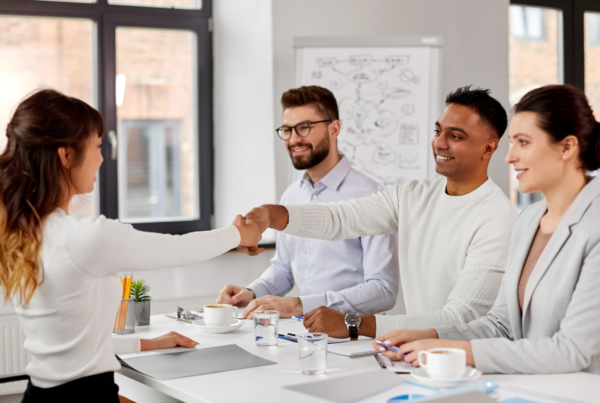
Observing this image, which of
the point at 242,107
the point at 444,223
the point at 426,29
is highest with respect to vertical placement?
the point at 426,29

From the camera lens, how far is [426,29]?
164 inches

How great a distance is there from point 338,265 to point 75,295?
56.0 inches

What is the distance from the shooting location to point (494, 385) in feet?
4.29

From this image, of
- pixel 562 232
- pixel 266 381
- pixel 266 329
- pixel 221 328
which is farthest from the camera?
pixel 221 328

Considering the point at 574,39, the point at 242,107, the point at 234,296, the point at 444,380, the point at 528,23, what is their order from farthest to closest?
the point at 574,39 → the point at 528,23 → the point at 242,107 → the point at 234,296 → the point at 444,380

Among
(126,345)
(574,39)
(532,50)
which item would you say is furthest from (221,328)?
(574,39)

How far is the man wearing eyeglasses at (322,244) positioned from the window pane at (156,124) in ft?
4.37

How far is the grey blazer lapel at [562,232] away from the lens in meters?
1.53

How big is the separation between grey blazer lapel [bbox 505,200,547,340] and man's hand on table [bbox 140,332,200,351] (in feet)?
2.86

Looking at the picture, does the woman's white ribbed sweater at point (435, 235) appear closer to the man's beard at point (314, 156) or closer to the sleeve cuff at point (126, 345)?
the man's beard at point (314, 156)

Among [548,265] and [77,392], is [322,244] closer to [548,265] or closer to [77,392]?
[548,265]

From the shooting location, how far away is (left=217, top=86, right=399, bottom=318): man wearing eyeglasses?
2.51m

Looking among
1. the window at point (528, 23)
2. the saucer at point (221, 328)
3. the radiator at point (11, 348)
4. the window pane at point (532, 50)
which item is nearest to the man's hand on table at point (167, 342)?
the saucer at point (221, 328)

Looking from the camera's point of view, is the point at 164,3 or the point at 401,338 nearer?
the point at 401,338
